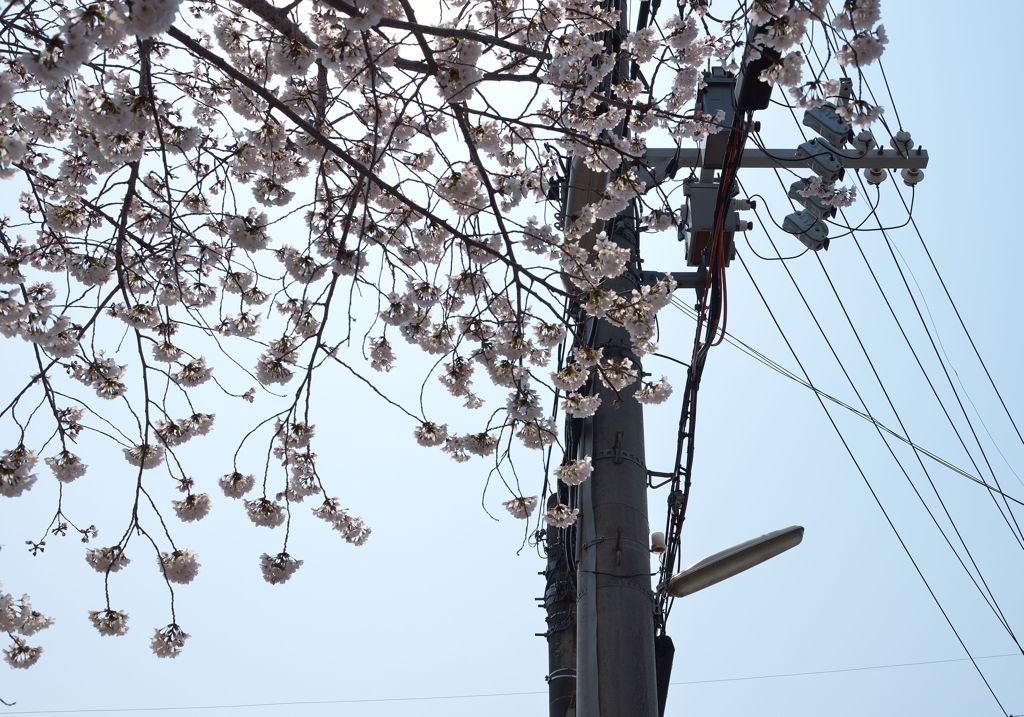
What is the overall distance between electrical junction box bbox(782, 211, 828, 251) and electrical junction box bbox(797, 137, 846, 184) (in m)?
0.20

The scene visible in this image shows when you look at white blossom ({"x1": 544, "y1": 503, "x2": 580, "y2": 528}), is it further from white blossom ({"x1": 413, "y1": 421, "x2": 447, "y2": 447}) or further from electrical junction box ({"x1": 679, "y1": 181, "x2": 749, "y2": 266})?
electrical junction box ({"x1": 679, "y1": 181, "x2": 749, "y2": 266})

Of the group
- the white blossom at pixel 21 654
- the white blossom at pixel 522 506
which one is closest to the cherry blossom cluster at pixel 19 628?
the white blossom at pixel 21 654

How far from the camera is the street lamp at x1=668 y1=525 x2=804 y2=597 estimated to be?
3719 millimetres

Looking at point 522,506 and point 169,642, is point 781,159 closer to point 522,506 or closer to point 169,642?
point 522,506

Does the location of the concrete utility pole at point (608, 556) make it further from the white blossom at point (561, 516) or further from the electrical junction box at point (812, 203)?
the electrical junction box at point (812, 203)

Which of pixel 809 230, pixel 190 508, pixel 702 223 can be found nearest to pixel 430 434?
pixel 190 508

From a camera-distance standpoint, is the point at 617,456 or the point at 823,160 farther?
the point at 823,160

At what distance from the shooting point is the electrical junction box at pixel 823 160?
4.16m

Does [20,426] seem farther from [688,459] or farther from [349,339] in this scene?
[688,459]

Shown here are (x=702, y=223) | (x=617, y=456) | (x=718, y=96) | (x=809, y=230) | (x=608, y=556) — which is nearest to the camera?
(x=608, y=556)

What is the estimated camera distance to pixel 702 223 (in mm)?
4156

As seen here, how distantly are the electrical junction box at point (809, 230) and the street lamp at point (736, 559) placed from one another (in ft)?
4.56

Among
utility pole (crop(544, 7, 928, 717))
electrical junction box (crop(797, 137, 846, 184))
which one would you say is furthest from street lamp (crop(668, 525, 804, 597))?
electrical junction box (crop(797, 137, 846, 184))

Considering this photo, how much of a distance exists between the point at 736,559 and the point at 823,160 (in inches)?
73.1
